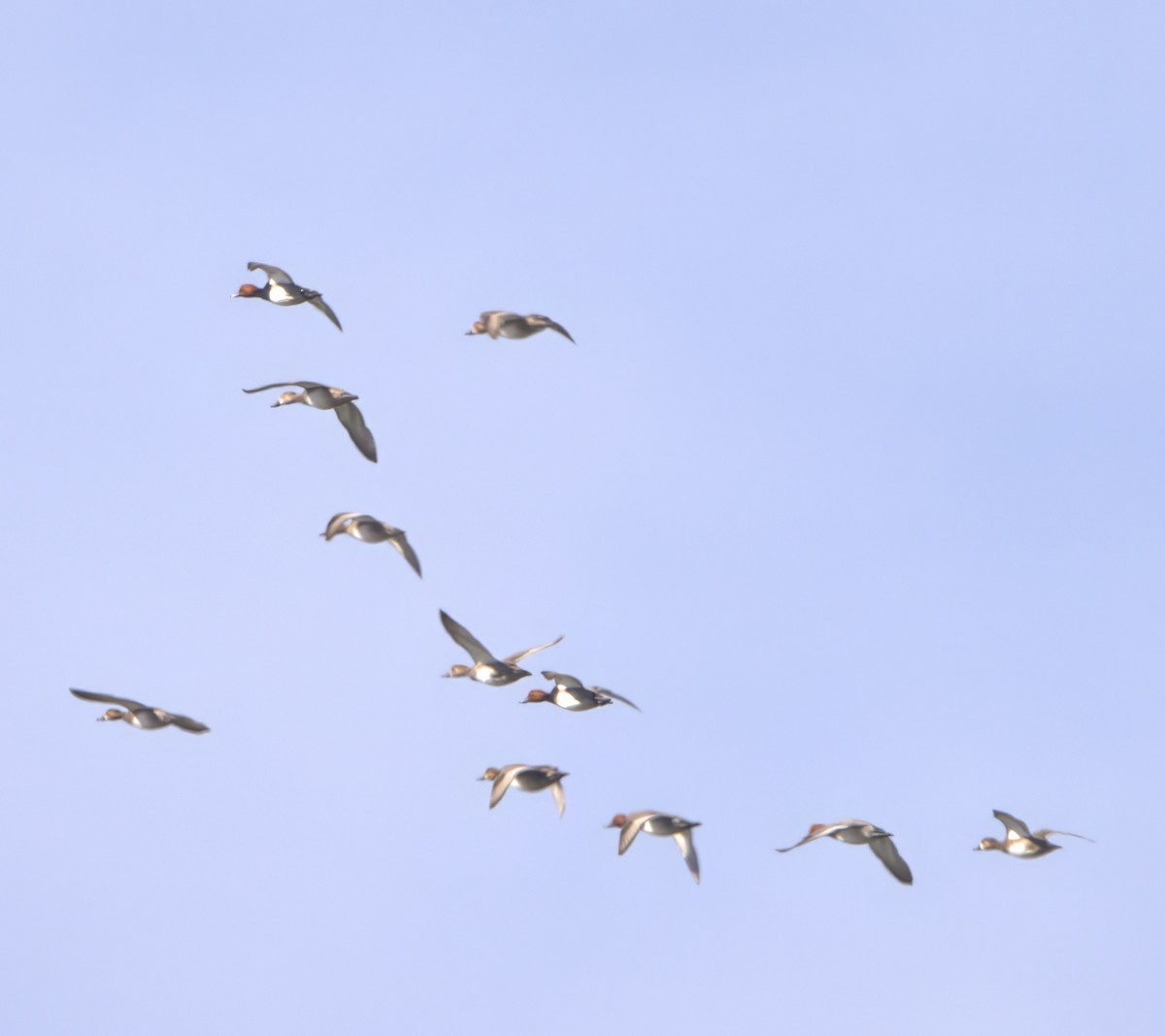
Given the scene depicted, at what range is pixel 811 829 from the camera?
136 ft

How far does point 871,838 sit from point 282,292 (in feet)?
61.1

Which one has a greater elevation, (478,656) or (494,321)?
(494,321)

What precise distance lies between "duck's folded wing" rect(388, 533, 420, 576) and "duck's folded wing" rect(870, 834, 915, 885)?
1182cm

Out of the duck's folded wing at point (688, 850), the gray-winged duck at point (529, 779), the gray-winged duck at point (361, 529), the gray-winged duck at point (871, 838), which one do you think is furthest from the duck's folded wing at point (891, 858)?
the gray-winged duck at point (361, 529)

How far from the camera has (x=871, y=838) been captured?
40.8 metres

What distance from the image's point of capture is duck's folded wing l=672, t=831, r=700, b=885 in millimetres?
41781

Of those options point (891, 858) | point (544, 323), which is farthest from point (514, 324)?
point (891, 858)

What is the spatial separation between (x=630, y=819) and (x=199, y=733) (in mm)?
9587

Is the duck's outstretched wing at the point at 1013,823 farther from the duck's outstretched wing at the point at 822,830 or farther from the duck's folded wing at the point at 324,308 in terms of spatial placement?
the duck's folded wing at the point at 324,308

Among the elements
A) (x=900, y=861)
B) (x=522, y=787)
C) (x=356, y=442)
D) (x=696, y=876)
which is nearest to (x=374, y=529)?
(x=356, y=442)

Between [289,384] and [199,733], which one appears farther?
[289,384]

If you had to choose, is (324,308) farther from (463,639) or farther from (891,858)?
(891,858)

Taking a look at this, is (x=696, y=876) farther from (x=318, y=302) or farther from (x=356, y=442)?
(x=318, y=302)

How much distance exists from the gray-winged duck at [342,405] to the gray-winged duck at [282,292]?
5.23ft
